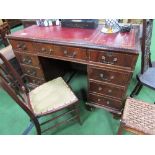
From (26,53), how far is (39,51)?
19 cm

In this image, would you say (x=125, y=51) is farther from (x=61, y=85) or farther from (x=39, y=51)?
(x=39, y=51)

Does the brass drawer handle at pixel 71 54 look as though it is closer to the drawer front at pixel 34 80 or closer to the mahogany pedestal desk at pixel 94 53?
the mahogany pedestal desk at pixel 94 53

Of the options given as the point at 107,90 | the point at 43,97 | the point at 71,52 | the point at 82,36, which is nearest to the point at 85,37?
the point at 82,36

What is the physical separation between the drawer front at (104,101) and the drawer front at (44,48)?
23.4 inches

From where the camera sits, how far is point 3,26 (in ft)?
8.83

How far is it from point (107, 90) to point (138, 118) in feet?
1.22

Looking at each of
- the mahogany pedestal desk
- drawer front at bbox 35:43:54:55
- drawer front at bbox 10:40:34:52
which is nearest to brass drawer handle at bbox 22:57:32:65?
the mahogany pedestal desk

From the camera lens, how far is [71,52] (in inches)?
50.1

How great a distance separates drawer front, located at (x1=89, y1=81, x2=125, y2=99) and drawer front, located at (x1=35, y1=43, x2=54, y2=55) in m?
0.49

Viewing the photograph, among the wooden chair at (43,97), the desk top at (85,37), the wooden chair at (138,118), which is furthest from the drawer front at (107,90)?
the desk top at (85,37)

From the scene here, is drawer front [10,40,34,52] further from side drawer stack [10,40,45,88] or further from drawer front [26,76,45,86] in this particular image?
drawer front [26,76,45,86]

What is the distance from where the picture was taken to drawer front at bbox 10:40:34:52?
1.44 metres

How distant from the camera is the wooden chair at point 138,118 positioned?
3.45 ft
